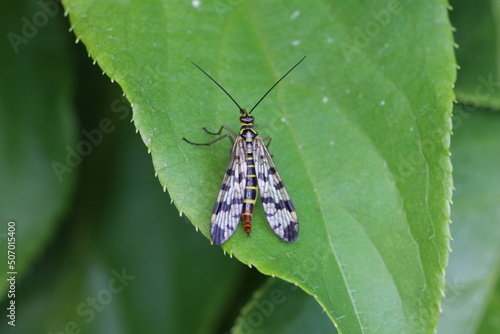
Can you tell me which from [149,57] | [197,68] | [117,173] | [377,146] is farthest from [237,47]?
[117,173]

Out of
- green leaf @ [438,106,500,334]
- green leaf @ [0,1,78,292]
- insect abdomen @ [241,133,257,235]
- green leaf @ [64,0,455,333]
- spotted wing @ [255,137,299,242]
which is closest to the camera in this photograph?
green leaf @ [64,0,455,333]

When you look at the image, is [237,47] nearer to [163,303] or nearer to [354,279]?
[354,279]

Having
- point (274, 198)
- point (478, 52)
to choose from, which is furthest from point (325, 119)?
point (478, 52)

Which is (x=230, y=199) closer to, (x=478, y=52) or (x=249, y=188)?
(x=249, y=188)

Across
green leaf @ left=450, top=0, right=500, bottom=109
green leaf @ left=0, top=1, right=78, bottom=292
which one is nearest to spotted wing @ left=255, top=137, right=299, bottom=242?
green leaf @ left=0, top=1, right=78, bottom=292

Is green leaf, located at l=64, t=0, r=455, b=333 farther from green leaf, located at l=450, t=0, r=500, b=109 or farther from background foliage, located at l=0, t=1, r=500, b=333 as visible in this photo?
green leaf, located at l=450, t=0, r=500, b=109

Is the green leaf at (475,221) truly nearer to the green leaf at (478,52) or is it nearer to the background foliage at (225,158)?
the background foliage at (225,158)

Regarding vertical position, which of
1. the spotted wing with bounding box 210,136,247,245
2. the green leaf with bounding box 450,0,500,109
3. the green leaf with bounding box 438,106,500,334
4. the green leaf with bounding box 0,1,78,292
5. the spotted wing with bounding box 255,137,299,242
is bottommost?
the green leaf with bounding box 438,106,500,334
